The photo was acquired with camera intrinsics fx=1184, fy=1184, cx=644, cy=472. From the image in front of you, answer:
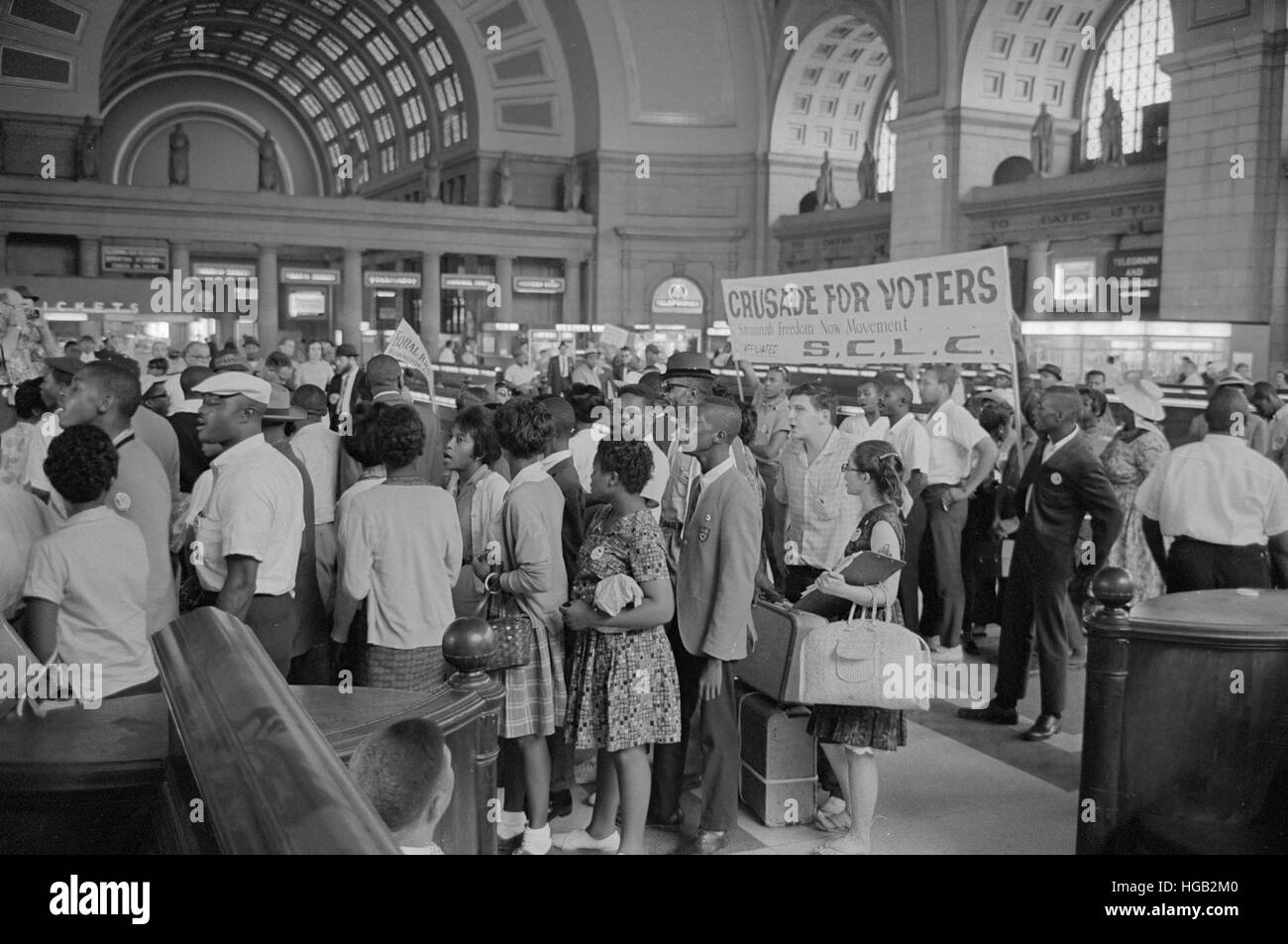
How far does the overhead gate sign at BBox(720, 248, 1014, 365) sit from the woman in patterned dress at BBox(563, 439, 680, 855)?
3.99m

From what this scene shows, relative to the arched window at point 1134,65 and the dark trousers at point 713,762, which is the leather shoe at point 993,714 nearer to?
the dark trousers at point 713,762

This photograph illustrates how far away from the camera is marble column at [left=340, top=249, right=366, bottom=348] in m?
39.1

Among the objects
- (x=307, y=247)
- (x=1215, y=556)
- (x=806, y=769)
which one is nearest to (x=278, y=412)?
(x=806, y=769)

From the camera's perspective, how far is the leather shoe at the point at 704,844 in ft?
15.7

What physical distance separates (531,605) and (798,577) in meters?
2.82

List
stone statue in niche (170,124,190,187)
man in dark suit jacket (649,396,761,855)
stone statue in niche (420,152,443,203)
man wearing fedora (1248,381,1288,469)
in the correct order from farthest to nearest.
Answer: stone statue in niche (420,152,443,203), stone statue in niche (170,124,190,187), man wearing fedora (1248,381,1288,469), man in dark suit jacket (649,396,761,855)

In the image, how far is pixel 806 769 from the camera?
209 inches

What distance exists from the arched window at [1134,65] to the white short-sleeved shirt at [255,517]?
106 ft

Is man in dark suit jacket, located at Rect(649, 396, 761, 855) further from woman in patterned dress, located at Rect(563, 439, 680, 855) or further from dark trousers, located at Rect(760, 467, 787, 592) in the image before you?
dark trousers, located at Rect(760, 467, 787, 592)

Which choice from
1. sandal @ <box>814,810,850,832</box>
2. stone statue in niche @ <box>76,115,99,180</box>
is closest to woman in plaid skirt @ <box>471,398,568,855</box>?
sandal @ <box>814,810,850,832</box>

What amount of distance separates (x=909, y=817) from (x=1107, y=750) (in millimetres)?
1135

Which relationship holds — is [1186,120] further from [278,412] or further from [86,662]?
[86,662]

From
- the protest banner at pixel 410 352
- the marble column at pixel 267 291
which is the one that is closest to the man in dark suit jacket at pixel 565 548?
the protest banner at pixel 410 352

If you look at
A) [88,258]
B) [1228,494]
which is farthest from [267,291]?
[1228,494]
